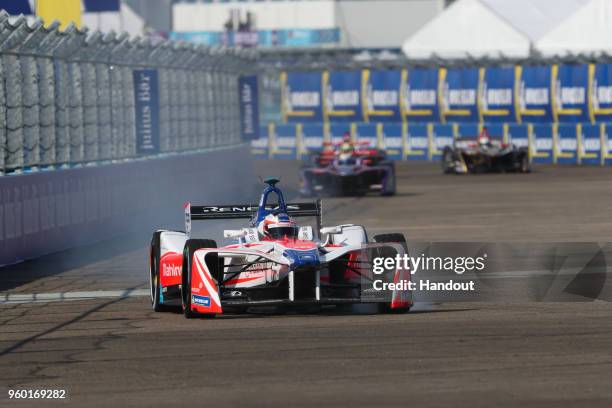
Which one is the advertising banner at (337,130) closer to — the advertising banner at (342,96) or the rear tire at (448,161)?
the advertising banner at (342,96)

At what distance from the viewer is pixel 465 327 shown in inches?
484

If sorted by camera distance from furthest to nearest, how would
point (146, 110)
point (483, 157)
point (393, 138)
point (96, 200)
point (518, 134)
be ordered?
point (393, 138), point (518, 134), point (483, 157), point (146, 110), point (96, 200)

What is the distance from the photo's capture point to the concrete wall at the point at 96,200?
20422mm

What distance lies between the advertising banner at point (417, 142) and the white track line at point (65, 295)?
1463 inches

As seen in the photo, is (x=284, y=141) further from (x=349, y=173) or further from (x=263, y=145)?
(x=349, y=173)

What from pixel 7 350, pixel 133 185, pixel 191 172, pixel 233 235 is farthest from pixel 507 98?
pixel 7 350

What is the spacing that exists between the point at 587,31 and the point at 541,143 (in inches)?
327

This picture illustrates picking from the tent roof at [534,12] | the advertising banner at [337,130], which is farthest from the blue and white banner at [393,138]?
the tent roof at [534,12]

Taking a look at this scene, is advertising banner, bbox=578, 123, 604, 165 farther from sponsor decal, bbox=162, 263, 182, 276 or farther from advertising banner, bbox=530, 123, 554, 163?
sponsor decal, bbox=162, 263, 182, 276

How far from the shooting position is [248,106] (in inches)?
1612

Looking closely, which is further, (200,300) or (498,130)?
(498,130)

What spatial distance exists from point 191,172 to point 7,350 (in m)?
21.7

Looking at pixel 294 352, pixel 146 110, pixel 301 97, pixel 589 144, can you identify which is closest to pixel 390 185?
pixel 146 110

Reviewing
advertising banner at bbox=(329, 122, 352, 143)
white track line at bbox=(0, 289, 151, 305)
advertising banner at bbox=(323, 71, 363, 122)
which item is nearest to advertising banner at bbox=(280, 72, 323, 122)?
advertising banner at bbox=(323, 71, 363, 122)
